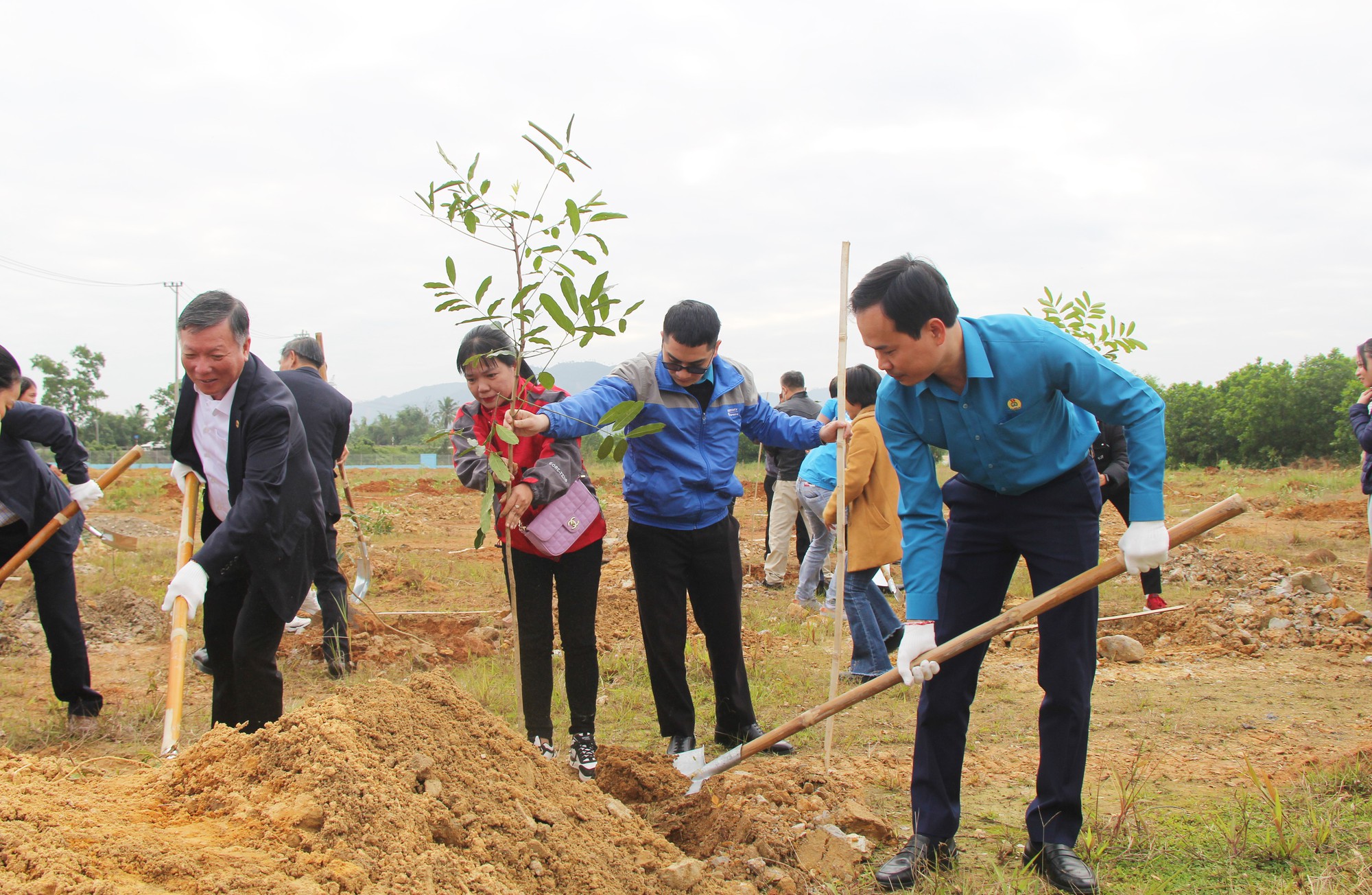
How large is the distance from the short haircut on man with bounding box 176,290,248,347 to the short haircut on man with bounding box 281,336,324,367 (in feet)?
7.62

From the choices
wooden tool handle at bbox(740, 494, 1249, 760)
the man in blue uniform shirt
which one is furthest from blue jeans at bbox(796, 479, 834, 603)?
wooden tool handle at bbox(740, 494, 1249, 760)

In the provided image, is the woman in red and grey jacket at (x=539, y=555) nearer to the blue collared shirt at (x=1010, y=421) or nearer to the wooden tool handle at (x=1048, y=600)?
the wooden tool handle at (x=1048, y=600)

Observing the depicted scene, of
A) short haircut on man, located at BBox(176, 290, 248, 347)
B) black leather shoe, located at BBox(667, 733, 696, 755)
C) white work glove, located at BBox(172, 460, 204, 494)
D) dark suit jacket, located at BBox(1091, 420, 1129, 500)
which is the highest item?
short haircut on man, located at BBox(176, 290, 248, 347)

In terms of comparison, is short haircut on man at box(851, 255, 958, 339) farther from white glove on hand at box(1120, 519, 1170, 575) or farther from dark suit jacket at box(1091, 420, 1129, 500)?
dark suit jacket at box(1091, 420, 1129, 500)

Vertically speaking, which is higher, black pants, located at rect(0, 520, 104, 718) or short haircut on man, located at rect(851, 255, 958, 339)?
short haircut on man, located at rect(851, 255, 958, 339)

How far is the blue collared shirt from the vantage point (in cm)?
231

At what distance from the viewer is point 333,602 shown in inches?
198

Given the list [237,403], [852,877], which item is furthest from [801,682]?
[237,403]

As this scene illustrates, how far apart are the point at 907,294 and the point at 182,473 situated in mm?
2798

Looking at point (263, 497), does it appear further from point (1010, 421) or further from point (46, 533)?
point (1010, 421)

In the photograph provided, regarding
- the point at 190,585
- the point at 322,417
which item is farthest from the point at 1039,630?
the point at 322,417

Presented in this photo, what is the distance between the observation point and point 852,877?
8.21ft

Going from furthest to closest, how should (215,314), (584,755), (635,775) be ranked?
(584,755)
(635,775)
(215,314)

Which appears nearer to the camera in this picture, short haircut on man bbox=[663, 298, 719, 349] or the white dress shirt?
the white dress shirt
